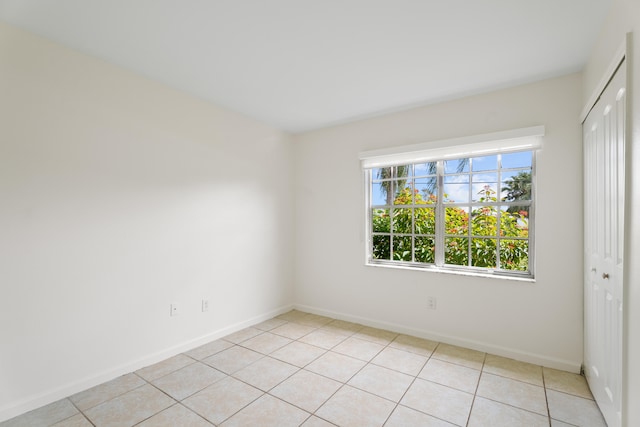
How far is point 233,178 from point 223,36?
166 centimetres

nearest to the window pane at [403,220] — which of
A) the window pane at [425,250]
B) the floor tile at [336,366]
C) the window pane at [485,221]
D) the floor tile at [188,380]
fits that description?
the window pane at [425,250]

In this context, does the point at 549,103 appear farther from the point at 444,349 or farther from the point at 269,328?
the point at 269,328

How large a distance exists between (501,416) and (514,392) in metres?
0.37

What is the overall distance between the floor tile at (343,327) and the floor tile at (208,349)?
115 cm

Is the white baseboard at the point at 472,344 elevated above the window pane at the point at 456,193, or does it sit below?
below

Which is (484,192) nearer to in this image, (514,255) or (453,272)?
(514,255)

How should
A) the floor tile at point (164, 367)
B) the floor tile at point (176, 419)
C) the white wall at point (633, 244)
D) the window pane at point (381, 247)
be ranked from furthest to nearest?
the window pane at point (381, 247) → the floor tile at point (164, 367) → the floor tile at point (176, 419) → the white wall at point (633, 244)

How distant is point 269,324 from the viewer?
12.1ft

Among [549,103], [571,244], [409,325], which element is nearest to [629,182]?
[571,244]

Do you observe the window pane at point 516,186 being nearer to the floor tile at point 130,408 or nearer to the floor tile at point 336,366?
the floor tile at point 336,366

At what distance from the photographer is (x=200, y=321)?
3086 millimetres

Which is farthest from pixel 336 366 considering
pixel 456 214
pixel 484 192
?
pixel 484 192

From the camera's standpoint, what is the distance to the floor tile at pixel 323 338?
3104mm

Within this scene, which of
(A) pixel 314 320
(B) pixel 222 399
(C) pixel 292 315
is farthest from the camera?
(C) pixel 292 315
